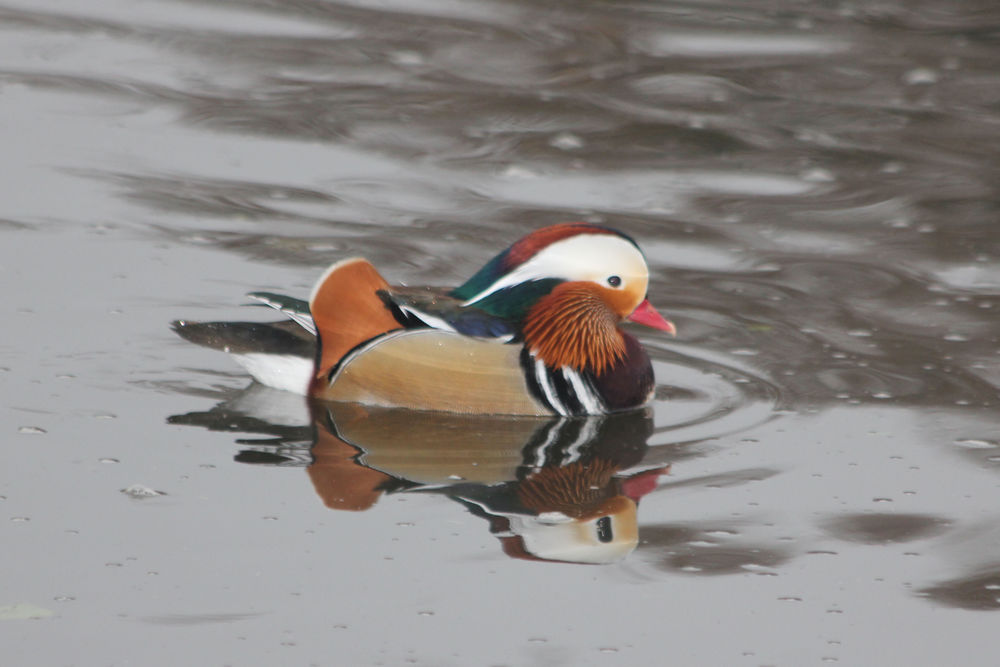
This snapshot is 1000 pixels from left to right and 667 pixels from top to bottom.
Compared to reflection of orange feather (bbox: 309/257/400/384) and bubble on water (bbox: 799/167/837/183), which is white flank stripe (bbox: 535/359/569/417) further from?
bubble on water (bbox: 799/167/837/183)

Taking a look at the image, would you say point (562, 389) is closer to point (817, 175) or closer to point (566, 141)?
point (817, 175)

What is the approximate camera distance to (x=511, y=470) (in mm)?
5680

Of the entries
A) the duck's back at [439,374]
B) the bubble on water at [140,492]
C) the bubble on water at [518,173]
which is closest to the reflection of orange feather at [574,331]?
the duck's back at [439,374]

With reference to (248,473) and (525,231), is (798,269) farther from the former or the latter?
(248,473)

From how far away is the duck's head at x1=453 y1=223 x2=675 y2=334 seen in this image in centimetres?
633

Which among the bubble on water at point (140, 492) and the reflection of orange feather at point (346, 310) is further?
the reflection of orange feather at point (346, 310)

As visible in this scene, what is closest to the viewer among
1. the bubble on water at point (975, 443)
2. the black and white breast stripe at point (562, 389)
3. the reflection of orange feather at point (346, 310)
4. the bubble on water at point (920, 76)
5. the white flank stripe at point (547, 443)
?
the white flank stripe at point (547, 443)

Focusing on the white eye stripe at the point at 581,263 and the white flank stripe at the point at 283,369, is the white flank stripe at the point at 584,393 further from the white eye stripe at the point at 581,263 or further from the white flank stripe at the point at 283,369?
the white flank stripe at the point at 283,369

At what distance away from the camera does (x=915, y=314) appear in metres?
7.55

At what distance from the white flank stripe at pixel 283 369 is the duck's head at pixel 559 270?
651 mm

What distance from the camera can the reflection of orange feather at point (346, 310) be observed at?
20.2 ft

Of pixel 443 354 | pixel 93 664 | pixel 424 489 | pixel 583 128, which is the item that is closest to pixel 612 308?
pixel 443 354

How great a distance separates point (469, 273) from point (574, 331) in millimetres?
1644

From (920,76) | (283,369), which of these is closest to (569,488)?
(283,369)
